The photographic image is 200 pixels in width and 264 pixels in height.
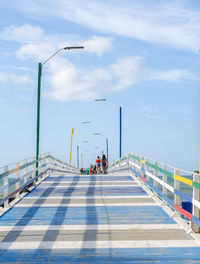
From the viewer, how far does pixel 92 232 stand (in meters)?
8.47

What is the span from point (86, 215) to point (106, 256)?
3.56 m

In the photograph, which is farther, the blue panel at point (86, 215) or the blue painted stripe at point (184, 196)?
the blue panel at point (86, 215)

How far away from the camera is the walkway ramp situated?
6.86 meters

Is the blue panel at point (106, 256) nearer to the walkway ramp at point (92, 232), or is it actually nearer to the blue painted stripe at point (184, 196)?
the walkway ramp at point (92, 232)

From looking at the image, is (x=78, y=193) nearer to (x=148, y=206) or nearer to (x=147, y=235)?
(x=148, y=206)

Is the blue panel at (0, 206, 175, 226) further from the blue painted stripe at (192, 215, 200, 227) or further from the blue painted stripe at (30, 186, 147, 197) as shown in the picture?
the blue painted stripe at (30, 186, 147, 197)

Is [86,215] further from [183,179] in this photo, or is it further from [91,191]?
[91,191]

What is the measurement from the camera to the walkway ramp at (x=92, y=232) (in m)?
6.86

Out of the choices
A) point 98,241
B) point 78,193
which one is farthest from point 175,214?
point 78,193

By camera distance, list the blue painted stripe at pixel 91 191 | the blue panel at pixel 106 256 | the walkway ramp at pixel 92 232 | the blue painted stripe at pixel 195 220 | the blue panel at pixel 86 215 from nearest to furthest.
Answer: the blue panel at pixel 106 256
the walkway ramp at pixel 92 232
the blue painted stripe at pixel 195 220
the blue panel at pixel 86 215
the blue painted stripe at pixel 91 191

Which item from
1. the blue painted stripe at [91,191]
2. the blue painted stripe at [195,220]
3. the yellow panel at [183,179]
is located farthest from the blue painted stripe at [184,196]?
the blue painted stripe at [91,191]

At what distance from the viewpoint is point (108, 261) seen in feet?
21.6

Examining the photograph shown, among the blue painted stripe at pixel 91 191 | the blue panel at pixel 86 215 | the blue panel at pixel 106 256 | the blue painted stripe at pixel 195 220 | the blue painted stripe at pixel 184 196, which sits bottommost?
the blue panel at pixel 106 256

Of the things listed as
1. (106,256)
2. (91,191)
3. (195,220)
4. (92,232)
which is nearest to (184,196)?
(195,220)
